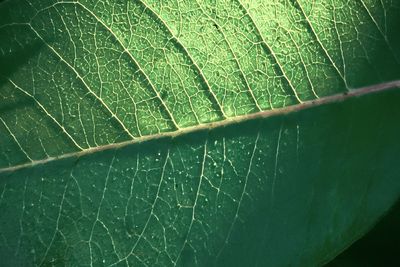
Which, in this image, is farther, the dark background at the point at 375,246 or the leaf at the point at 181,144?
the dark background at the point at 375,246

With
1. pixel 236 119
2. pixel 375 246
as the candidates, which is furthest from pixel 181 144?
pixel 375 246

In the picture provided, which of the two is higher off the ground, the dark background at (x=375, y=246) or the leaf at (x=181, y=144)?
the leaf at (x=181, y=144)

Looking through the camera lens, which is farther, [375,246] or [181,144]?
[375,246]

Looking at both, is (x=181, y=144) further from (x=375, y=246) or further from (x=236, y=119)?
(x=375, y=246)

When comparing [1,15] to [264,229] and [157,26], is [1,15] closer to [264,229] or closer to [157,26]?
[157,26]

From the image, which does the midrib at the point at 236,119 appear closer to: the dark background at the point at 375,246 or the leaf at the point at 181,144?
the leaf at the point at 181,144

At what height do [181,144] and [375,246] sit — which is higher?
[181,144]

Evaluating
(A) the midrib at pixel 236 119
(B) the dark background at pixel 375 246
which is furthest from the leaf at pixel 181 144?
(B) the dark background at pixel 375 246

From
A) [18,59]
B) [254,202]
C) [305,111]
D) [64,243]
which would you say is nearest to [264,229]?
[254,202]
